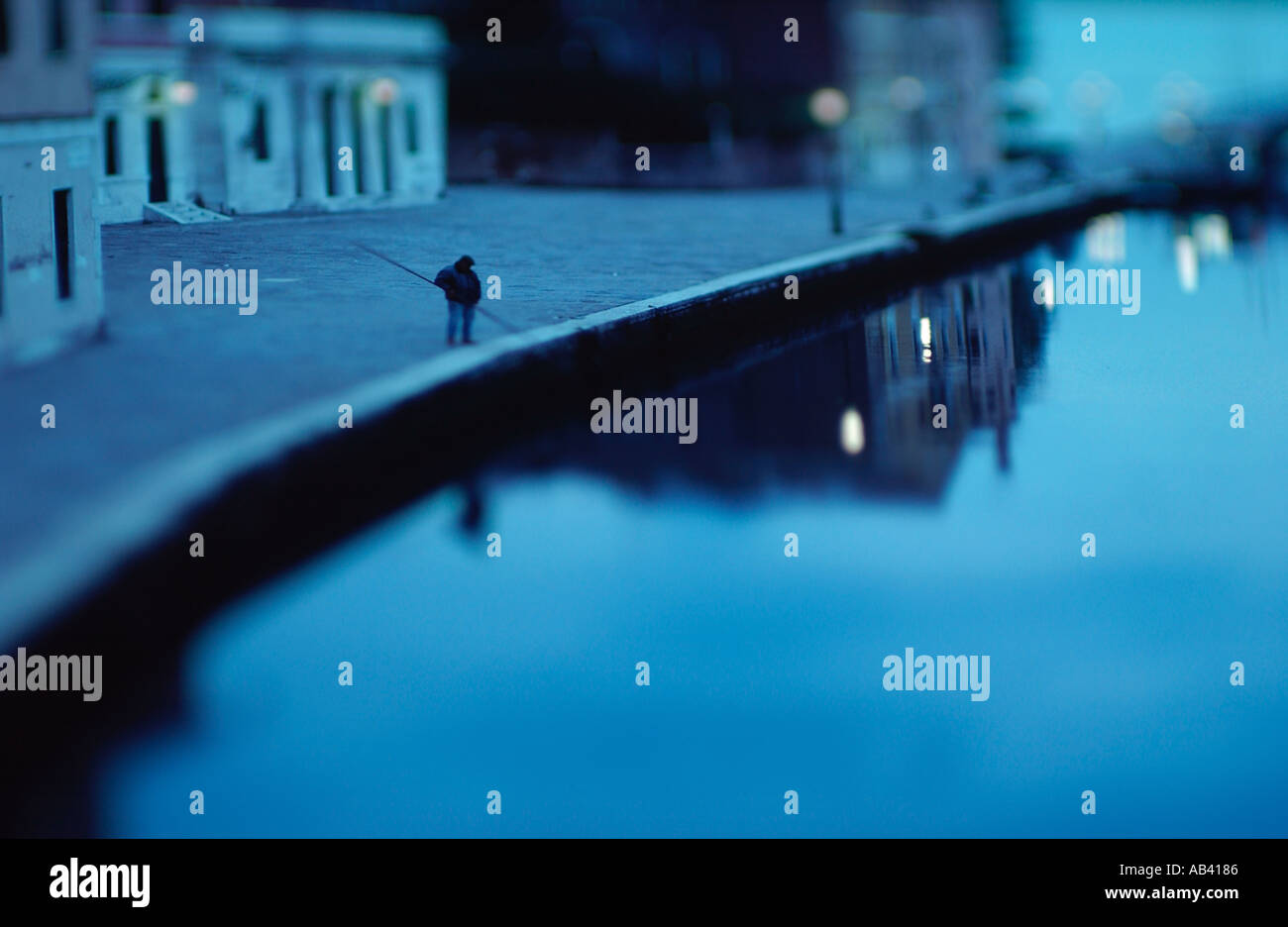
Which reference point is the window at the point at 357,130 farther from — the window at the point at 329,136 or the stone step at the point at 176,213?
the stone step at the point at 176,213

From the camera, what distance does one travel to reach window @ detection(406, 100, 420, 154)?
1045 inches

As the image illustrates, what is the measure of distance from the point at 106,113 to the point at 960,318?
9.74 m

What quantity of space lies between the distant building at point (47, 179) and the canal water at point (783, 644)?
2.85m

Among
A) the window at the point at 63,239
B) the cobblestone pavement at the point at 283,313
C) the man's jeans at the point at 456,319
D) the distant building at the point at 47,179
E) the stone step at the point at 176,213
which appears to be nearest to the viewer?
the cobblestone pavement at the point at 283,313

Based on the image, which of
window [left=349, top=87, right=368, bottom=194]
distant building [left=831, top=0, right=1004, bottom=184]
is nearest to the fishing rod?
window [left=349, top=87, right=368, bottom=194]

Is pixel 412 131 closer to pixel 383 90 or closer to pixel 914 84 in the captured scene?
pixel 383 90

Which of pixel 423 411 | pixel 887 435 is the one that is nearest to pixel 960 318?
pixel 887 435

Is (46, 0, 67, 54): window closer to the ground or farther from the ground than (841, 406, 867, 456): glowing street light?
farther from the ground

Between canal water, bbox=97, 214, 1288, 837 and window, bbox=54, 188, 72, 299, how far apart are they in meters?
3.10

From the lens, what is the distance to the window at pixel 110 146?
16922mm

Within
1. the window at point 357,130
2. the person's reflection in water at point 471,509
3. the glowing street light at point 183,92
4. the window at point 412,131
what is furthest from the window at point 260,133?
the person's reflection in water at point 471,509

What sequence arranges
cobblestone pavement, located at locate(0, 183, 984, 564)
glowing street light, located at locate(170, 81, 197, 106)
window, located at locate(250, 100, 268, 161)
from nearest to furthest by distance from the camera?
cobblestone pavement, located at locate(0, 183, 984, 564)
glowing street light, located at locate(170, 81, 197, 106)
window, located at locate(250, 100, 268, 161)

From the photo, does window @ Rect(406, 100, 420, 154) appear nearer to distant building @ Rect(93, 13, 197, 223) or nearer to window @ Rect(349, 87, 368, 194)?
window @ Rect(349, 87, 368, 194)

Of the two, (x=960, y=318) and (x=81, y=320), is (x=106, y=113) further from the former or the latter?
(x=960, y=318)
